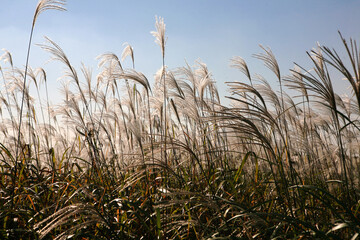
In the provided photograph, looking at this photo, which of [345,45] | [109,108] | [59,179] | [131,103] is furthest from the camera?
[109,108]

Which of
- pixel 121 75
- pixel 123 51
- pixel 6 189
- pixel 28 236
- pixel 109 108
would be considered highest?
pixel 123 51

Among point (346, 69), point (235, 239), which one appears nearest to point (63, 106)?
point (235, 239)

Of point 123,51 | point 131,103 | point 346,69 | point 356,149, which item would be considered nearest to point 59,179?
point 131,103

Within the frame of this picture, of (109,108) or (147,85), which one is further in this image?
(109,108)

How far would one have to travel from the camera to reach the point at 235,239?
1.61 m

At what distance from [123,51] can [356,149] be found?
3.29 m

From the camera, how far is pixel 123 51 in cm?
387

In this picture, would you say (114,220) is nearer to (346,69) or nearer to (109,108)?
(346,69)

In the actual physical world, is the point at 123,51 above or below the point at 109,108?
above

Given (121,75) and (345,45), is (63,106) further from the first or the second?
(345,45)

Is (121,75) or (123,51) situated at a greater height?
(123,51)

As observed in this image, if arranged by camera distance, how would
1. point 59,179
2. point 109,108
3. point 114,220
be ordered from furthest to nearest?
point 109,108 < point 59,179 < point 114,220

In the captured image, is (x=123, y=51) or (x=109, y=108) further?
(x=109, y=108)

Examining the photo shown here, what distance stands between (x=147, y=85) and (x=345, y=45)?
1.63 meters
